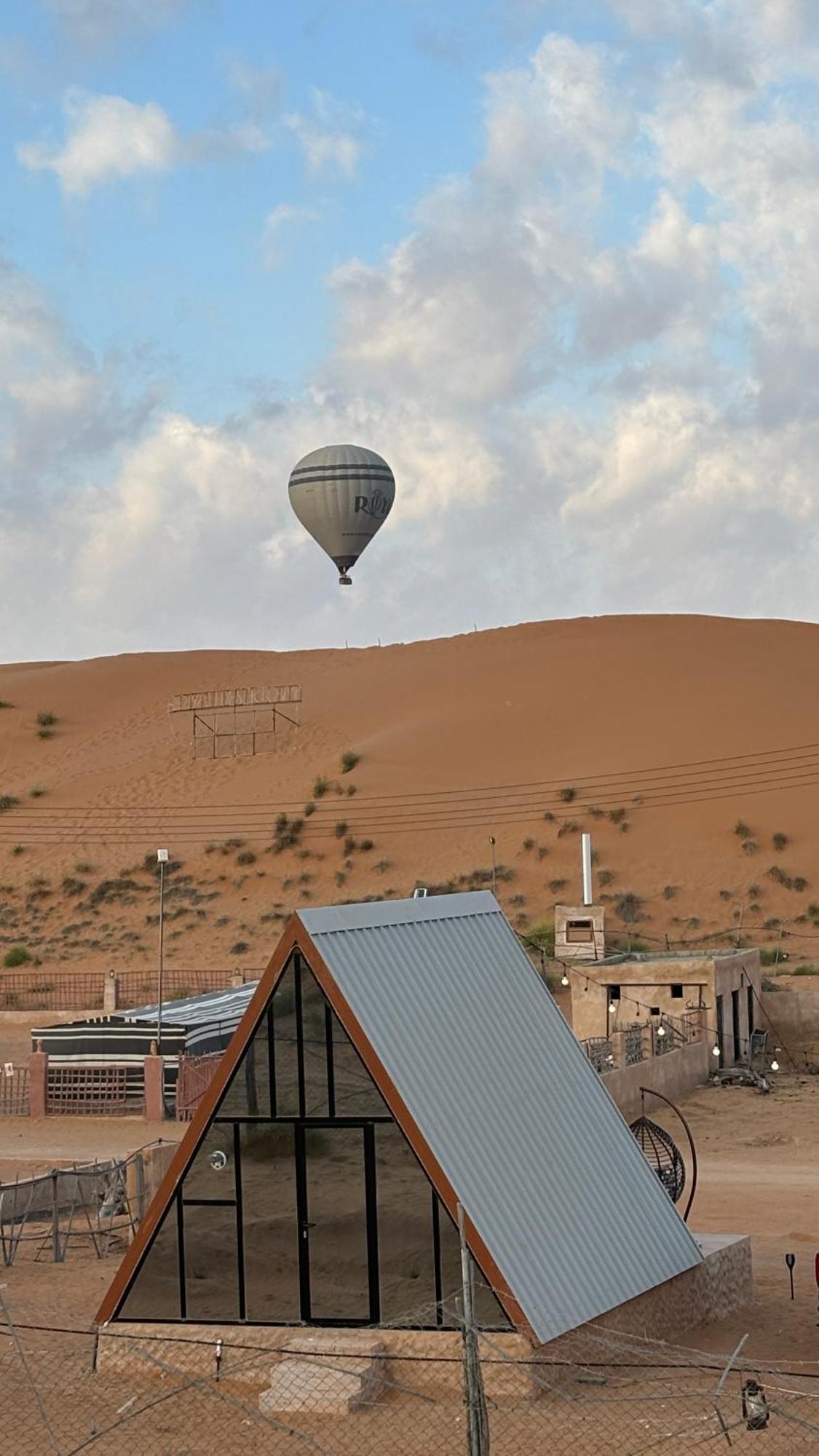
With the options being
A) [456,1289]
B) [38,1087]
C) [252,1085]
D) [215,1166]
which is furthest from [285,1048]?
[38,1087]

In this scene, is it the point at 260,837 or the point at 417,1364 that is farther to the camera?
the point at 260,837

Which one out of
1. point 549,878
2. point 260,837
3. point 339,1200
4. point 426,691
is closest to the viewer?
point 339,1200

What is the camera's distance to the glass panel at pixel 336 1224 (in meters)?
15.1

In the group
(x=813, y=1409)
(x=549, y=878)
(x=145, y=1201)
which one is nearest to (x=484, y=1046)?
(x=813, y=1409)

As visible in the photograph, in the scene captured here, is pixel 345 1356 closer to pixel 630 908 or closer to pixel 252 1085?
pixel 252 1085

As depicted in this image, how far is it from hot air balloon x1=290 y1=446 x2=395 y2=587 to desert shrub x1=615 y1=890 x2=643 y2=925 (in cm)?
1537

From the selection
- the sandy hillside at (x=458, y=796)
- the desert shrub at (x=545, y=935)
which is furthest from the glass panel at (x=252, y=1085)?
the sandy hillside at (x=458, y=796)

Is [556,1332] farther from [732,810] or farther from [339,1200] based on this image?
[732,810]

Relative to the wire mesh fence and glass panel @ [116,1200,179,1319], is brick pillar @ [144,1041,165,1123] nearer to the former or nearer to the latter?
the wire mesh fence

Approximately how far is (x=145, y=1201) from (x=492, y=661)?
81.8m

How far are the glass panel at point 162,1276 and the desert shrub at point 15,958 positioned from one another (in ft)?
158

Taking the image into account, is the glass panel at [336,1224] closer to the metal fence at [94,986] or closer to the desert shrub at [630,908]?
the metal fence at [94,986]

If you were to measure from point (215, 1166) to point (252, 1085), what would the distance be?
74 centimetres

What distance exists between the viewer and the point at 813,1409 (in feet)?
46.8
